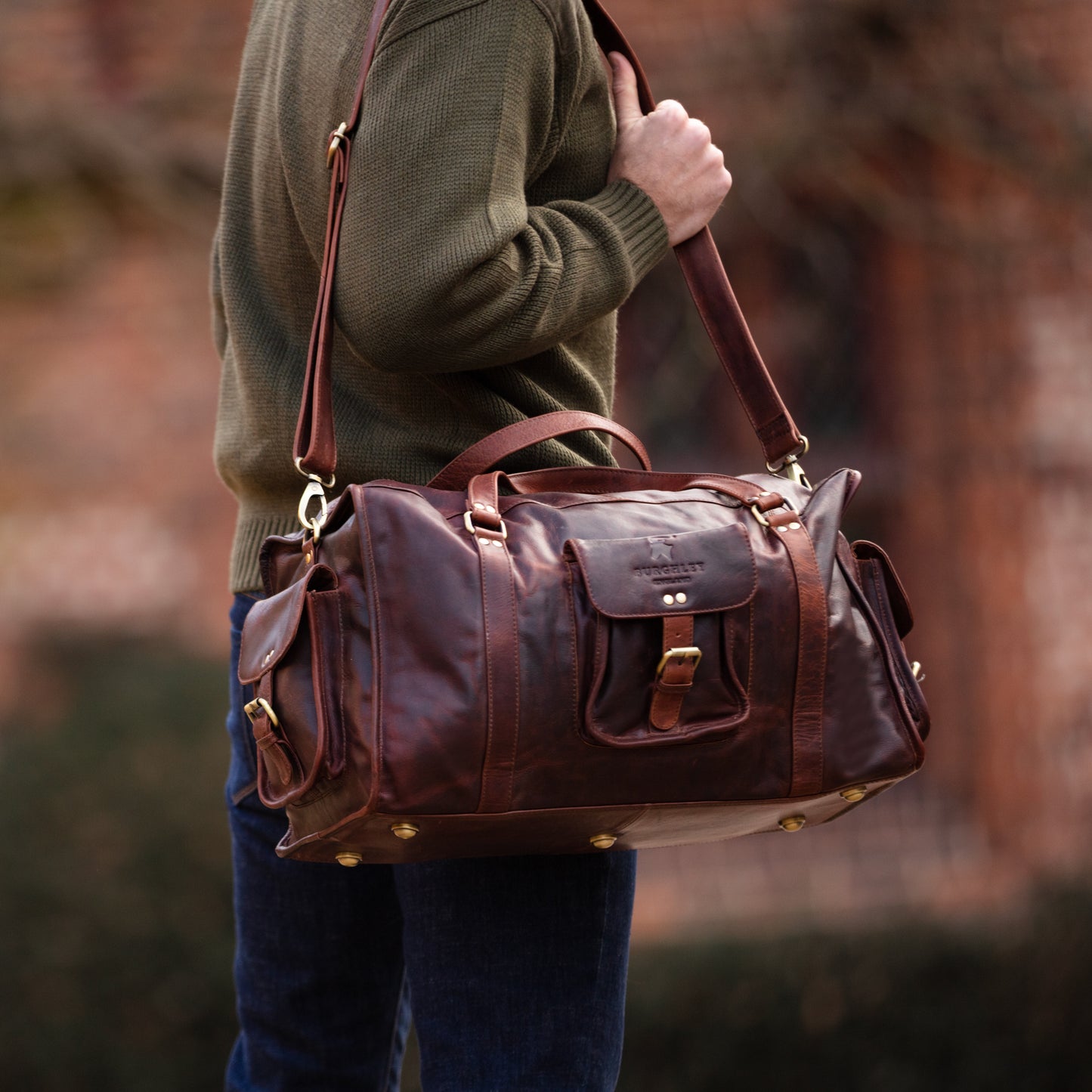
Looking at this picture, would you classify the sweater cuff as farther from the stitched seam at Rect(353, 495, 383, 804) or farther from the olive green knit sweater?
the stitched seam at Rect(353, 495, 383, 804)

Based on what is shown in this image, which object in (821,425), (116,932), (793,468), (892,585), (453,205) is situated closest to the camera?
(453,205)

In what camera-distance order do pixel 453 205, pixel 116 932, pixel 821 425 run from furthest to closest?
pixel 821 425
pixel 116 932
pixel 453 205

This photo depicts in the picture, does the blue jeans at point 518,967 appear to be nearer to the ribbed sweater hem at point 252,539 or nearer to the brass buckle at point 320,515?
the ribbed sweater hem at point 252,539

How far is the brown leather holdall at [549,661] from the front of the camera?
3.72 ft

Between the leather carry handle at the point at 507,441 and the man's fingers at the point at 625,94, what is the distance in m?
0.37

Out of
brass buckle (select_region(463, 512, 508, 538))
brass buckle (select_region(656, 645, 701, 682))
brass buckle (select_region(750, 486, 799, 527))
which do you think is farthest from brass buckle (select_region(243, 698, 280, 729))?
brass buckle (select_region(750, 486, 799, 527))

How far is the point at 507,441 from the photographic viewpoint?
1266 mm

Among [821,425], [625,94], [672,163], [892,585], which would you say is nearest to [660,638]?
[892,585]

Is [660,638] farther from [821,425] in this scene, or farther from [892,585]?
[821,425]

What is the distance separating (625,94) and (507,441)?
18.3 inches

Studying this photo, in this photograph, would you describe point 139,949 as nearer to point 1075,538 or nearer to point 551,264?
point 551,264

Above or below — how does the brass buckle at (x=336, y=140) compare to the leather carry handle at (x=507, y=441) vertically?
above

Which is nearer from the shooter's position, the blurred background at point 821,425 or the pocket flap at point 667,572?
the pocket flap at point 667,572

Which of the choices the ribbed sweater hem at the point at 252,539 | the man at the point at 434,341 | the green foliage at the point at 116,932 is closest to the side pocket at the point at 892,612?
the man at the point at 434,341
